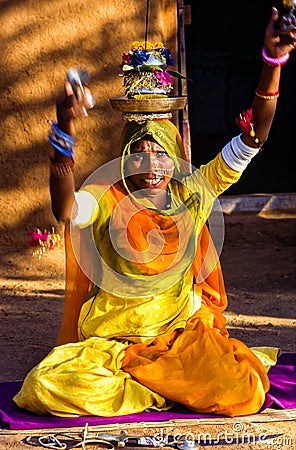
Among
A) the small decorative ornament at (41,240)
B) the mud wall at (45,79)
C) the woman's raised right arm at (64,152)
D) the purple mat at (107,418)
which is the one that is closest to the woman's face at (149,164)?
the woman's raised right arm at (64,152)

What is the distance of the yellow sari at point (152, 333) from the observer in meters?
4.11

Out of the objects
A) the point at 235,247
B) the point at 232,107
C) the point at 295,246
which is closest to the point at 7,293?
the point at 235,247

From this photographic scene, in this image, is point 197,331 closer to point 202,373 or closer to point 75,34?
point 202,373

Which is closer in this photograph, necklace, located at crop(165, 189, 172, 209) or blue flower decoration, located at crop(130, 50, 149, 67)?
blue flower decoration, located at crop(130, 50, 149, 67)

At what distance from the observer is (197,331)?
168 inches

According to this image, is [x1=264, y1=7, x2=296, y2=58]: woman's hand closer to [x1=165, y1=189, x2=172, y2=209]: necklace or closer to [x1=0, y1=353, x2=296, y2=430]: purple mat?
[x1=165, y1=189, x2=172, y2=209]: necklace

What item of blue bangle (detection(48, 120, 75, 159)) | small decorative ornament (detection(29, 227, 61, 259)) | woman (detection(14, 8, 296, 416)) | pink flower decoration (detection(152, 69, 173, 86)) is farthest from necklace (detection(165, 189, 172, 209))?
small decorative ornament (detection(29, 227, 61, 259))

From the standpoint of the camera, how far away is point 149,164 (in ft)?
13.8

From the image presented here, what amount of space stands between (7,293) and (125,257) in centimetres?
221

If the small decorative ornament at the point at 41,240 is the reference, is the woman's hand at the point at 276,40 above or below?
above

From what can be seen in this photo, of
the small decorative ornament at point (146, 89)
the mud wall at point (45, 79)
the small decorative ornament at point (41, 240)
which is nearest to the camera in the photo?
the small decorative ornament at point (146, 89)

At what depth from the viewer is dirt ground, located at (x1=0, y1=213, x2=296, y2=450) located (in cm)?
408

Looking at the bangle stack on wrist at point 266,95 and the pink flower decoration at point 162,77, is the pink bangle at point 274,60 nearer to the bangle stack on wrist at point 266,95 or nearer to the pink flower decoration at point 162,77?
the bangle stack on wrist at point 266,95

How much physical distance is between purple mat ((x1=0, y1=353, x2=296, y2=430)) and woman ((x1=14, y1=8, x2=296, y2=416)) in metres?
0.04
